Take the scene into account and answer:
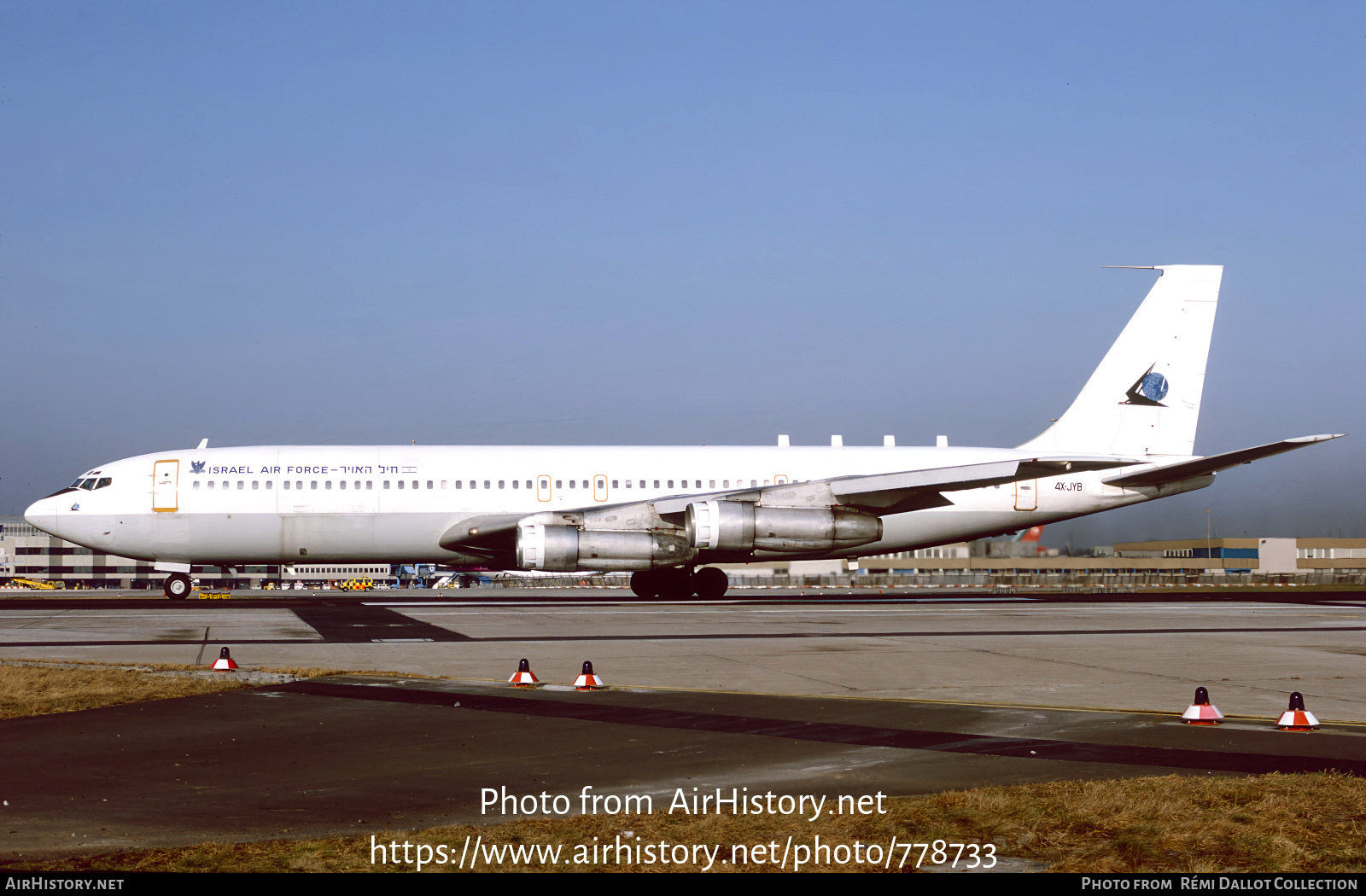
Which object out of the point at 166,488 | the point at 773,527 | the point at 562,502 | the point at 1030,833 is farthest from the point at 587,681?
the point at 166,488

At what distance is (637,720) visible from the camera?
11.4 metres

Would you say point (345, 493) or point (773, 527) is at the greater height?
point (345, 493)

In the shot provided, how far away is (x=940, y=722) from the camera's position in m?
11.2

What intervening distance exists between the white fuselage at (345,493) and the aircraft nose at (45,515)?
3cm

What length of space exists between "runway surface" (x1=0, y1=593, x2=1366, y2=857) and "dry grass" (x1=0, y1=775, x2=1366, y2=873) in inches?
20.1

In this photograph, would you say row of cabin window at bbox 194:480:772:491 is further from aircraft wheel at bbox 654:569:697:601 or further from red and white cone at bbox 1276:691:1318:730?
red and white cone at bbox 1276:691:1318:730

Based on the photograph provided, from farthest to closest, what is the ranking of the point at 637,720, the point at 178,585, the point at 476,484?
1. the point at 178,585
2. the point at 476,484
3. the point at 637,720

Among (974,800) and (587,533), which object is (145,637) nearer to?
(587,533)

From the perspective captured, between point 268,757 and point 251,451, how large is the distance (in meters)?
26.7

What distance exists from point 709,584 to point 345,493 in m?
11.0

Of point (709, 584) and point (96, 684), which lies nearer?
point (96, 684)

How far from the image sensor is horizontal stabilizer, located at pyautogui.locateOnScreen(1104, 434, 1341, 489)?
31.2 meters

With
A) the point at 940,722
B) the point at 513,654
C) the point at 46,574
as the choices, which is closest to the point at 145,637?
the point at 513,654

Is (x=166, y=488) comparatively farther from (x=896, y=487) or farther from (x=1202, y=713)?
(x=1202, y=713)
